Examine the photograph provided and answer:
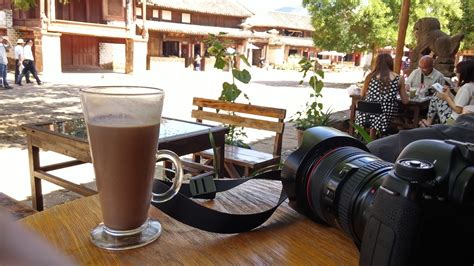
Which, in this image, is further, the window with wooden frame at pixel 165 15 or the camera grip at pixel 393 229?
the window with wooden frame at pixel 165 15

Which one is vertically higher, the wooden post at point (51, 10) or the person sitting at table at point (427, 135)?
the wooden post at point (51, 10)

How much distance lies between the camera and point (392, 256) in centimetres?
55

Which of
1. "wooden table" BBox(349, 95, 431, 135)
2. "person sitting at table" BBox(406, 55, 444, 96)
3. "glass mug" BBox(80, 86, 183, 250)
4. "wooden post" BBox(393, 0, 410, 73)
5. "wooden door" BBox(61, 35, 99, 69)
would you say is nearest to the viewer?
"glass mug" BBox(80, 86, 183, 250)

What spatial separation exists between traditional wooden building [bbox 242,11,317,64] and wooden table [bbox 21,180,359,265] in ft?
93.2

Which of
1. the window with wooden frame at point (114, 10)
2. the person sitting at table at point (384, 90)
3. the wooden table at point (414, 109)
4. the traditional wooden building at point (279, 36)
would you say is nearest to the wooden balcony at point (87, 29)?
the window with wooden frame at point (114, 10)

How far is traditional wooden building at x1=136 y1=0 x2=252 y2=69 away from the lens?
901 inches

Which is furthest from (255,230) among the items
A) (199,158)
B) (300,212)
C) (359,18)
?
(359,18)

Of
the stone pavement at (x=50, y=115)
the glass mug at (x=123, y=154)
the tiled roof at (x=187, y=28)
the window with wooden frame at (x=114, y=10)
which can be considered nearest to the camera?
the glass mug at (x=123, y=154)

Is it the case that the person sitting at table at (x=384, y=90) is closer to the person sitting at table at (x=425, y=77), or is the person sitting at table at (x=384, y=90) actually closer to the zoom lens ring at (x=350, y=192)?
the person sitting at table at (x=425, y=77)

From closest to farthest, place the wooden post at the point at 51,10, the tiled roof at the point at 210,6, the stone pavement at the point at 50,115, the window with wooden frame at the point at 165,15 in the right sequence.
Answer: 1. the stone pavement at the point at 50,115
2. the wooden post at the point at 51,10
3. the tiled roof at the point at 210,6
4. the window with wooden frame at the point at 165,15

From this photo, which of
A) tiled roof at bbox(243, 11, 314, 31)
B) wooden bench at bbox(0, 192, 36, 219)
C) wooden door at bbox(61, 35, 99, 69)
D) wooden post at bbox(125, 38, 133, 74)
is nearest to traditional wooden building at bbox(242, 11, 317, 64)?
tiled roof at bbox(243, 11, 314, 31)

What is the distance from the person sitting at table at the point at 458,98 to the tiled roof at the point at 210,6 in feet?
64.6

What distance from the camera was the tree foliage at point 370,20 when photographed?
1653 cm

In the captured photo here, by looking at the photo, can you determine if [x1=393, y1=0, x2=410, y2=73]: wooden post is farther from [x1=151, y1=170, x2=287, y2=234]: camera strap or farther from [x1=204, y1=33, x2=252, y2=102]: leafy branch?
[x1=151, y1=170, x2=287, y2=234]: camera strap
